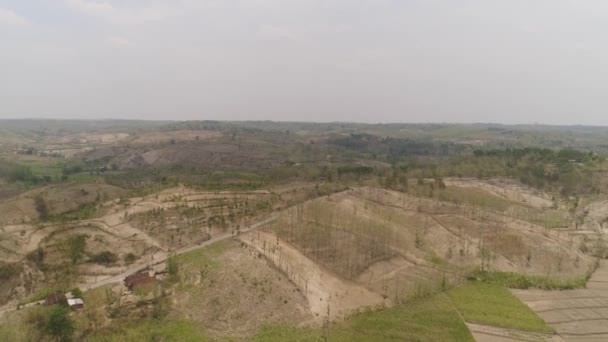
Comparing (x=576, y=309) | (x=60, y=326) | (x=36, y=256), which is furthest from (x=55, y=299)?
(x=576, y=309)

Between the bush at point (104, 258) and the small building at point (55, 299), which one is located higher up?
the small building at point (55, 299)

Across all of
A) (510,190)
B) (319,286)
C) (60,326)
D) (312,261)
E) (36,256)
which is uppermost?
(510,190)

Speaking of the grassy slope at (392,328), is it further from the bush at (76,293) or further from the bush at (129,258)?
the bush at (129,258)

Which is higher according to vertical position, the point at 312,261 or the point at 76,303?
the point at 312,261

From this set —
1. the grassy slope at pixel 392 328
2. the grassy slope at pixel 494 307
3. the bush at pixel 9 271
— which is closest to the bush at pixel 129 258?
the bush at pixel 9 271

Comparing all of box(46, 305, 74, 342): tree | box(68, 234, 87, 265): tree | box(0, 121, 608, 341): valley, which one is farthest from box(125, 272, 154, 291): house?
box(68, 234, 87, 265): tree

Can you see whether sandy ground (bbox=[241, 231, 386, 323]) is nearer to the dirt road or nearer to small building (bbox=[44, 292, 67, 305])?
the dirt road

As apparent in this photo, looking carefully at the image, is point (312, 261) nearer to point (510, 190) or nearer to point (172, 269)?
point (172, 269)
